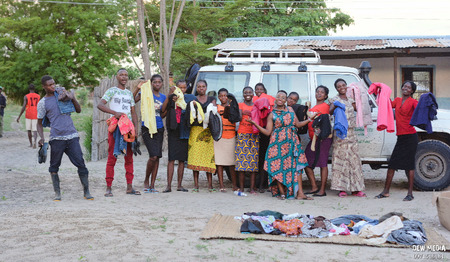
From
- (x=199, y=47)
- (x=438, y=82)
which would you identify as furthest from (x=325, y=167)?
(x=199, y=47)

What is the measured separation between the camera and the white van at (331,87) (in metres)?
8.48

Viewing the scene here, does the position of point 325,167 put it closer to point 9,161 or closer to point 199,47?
point 9,161

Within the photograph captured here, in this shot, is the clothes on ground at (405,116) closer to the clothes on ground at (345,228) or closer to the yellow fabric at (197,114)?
the clothes on ground at (345,228)

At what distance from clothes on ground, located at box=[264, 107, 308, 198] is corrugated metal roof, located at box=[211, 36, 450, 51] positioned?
26.0 feet

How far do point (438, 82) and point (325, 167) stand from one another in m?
11.3

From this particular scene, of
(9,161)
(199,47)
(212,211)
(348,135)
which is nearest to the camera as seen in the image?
(212,211)

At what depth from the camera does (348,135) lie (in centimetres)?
809

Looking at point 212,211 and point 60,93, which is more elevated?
point 60,93

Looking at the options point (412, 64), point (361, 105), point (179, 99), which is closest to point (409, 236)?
point (361, 105)

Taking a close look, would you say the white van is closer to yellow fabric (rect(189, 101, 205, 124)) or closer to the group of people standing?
the group of people standing

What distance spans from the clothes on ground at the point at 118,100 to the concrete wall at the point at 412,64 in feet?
36.0

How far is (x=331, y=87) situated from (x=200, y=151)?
7.66 ft

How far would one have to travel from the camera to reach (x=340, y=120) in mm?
7918

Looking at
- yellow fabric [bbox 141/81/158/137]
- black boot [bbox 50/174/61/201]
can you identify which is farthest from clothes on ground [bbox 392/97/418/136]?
black boot [bbox 50/174/61/201]
